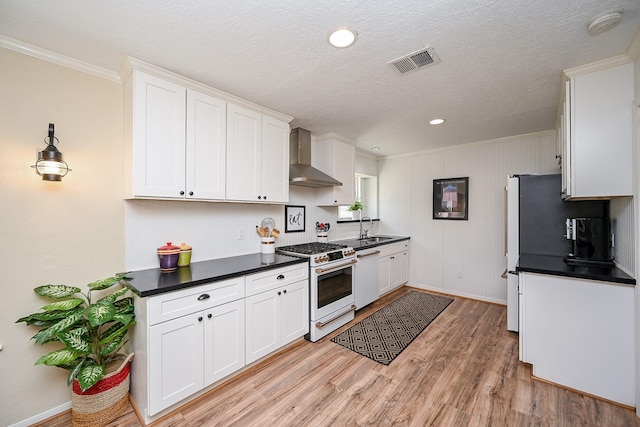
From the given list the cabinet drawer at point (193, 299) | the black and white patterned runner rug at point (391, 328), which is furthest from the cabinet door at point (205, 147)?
the black and white patterned runner rug at point (391, 328)

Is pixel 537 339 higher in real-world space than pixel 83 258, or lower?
lower

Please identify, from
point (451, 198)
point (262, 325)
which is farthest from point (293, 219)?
point (451, 198)

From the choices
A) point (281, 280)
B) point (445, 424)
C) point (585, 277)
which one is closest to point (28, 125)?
point (281, 280)

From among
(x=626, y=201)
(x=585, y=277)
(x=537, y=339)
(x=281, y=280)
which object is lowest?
(x=537, y=339)

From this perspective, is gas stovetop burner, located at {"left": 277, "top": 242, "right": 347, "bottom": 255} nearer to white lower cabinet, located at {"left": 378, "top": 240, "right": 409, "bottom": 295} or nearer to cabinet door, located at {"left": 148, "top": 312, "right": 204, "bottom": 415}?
white lower cabinet, located at {"left": 378, "top": 240, "right": 409, "bottom": 295}

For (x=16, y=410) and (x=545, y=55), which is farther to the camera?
(x=545, y=55)

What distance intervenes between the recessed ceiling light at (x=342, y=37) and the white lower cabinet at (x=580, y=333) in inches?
90.7

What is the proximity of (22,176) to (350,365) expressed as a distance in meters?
2.86

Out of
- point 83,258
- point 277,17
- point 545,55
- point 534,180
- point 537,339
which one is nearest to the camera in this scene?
point 277,17

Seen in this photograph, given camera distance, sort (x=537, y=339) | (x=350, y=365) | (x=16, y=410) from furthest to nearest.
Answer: (x=350, y=365), (x=537, y=339), (x=16, y=410)

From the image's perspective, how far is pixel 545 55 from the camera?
184 cm

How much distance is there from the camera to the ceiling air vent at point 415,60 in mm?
1792

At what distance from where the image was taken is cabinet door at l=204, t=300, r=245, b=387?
6.48 ft

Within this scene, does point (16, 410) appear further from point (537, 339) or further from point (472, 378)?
point (537, 339)
